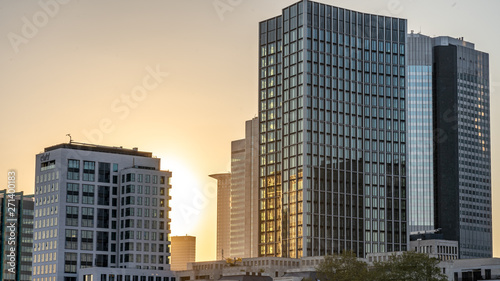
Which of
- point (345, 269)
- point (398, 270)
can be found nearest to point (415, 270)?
point (398, 270)

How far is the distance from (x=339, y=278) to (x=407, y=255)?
17898mm

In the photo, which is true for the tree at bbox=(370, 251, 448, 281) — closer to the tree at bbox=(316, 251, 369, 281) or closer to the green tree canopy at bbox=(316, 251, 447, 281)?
the green tree canopy at bbox=(316, 251, 447, 281)

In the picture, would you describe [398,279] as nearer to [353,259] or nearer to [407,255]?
[407,255]

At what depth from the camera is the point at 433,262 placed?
180m

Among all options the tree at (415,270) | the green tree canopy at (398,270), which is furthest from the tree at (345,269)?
the tree at (415,270)

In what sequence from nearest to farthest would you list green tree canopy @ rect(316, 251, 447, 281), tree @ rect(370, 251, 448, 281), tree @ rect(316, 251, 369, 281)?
tree @ rect(370, 251, 448, 281)
green tree canopy @ rect(316, 251, 447, 281)
tree @ rect(316, 251, 369, 281)

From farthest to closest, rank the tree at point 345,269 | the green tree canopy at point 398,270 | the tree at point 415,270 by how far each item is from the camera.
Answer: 1. the tree at point 345,269
2. the green tree canopy at point 398,270
3. the tree at point 415,270

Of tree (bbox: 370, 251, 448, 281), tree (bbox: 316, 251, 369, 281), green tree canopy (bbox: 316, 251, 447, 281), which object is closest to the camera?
tree (bbox: 370, 251, 448, 281)

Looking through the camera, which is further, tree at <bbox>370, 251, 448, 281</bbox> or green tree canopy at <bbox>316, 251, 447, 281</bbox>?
green tree canopy at <bbox>316, 251, 447, 281</bbox>

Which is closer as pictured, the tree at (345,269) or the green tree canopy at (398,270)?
the green tree canopy at (398,270)

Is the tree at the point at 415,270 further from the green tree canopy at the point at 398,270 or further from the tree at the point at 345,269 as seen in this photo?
the tree at the point at 345,269

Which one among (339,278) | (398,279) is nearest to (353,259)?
(339,278)

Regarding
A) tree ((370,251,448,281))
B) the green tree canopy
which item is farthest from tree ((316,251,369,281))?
tree ((370,251,448,281))

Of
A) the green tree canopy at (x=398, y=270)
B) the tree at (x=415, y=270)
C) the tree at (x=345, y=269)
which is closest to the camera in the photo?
the tree at (x=415, y=270)
